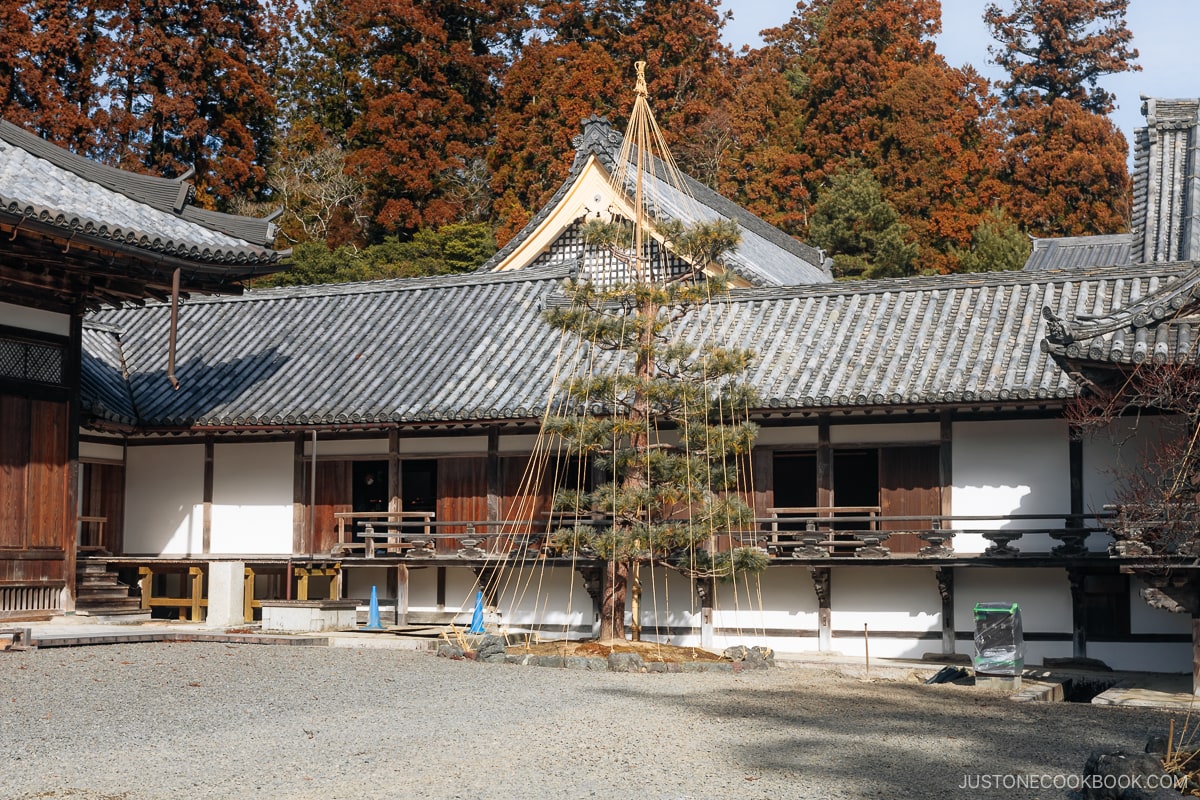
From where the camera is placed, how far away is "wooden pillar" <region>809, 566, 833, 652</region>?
739 inches

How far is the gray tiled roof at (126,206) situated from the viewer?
55.3ft

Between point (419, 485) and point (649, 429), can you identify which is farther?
point (419, 485)

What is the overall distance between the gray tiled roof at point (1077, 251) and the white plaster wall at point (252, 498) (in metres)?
21.0

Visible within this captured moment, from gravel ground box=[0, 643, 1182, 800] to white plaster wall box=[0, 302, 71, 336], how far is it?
4847 mm

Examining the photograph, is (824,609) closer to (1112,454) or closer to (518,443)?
(1112,454)

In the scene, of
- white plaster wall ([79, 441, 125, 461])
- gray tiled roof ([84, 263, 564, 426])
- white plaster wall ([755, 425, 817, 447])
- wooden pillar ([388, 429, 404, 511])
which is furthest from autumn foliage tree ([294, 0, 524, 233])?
white plaster wall ([755, 425, 817, 447])

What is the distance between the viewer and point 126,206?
18.7 m

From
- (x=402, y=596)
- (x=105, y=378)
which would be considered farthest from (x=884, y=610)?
(x=105, y=378)

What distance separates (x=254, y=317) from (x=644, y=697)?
15.1 m

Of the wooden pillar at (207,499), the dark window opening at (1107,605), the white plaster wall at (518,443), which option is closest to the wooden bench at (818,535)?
the dark window opening at (1107,605)

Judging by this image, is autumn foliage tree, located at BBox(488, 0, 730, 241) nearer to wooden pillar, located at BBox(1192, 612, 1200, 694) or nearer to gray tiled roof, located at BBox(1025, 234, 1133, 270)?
gray tiled roof, located at BBox(1025, 234, 1133, 270)

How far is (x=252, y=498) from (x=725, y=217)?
16.0 metres

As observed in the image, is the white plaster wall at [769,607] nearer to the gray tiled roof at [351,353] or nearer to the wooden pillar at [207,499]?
the gray tiled roof at [351,353]

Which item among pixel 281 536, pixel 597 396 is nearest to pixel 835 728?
pixel 597 396
